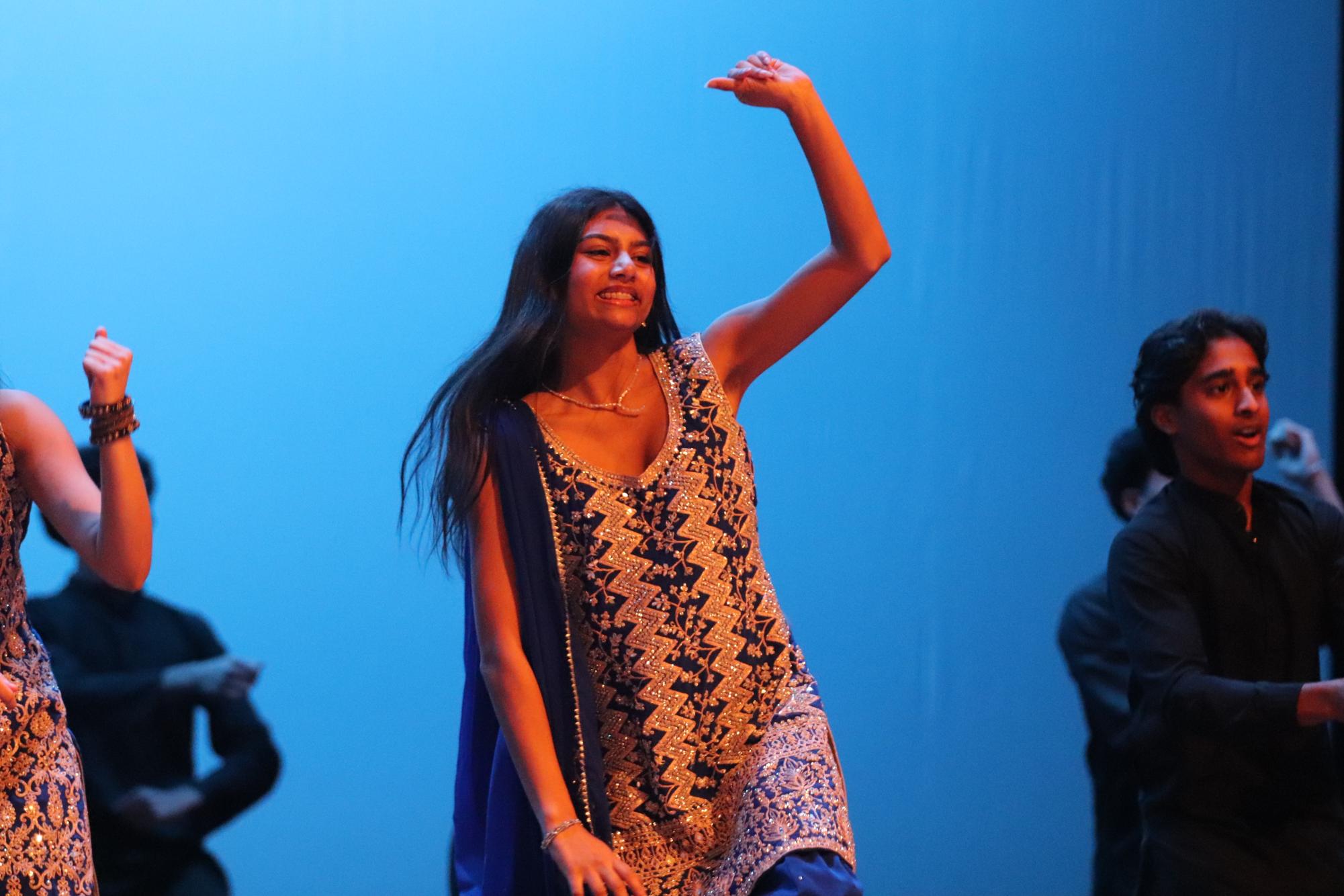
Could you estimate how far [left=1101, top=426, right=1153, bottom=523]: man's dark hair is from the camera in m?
3.66

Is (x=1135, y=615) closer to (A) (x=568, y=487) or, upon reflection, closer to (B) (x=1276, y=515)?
(B) (x=1276, y=515)

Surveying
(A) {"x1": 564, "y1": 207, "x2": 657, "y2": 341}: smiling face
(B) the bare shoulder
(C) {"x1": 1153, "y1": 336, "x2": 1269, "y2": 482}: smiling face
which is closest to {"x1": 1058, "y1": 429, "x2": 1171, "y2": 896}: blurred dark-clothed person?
(C) {"x1": 1153, "y1": 336, "x2": 1269, "y2": 482}: smiling face

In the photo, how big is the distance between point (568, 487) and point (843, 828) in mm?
654

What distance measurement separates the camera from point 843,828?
233 cm

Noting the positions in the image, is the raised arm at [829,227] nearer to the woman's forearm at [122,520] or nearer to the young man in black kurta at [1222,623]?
the young man in black kurta at [1222,623]

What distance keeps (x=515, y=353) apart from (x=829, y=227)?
0.54 meters

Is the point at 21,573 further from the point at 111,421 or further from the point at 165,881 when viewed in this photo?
the point at 165,881

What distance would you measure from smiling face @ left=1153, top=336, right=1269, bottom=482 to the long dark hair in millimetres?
972

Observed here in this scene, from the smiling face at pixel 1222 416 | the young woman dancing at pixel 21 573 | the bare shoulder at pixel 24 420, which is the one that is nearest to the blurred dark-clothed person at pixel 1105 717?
the smiling face at pixel 1222 416

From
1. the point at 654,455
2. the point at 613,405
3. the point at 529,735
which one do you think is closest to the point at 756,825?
the point at 529,735

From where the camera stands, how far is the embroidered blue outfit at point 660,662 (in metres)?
2.44

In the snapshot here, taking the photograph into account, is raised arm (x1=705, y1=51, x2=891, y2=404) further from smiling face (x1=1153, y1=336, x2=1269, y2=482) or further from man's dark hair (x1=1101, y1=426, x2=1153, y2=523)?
man's dark hair (x1=1101, y1=426, x2=1153, y2=523)

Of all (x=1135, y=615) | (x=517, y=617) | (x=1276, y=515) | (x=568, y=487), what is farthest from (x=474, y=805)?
(x=1276, y=515)

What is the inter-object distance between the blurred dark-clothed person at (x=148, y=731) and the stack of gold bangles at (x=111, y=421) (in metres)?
1.37
